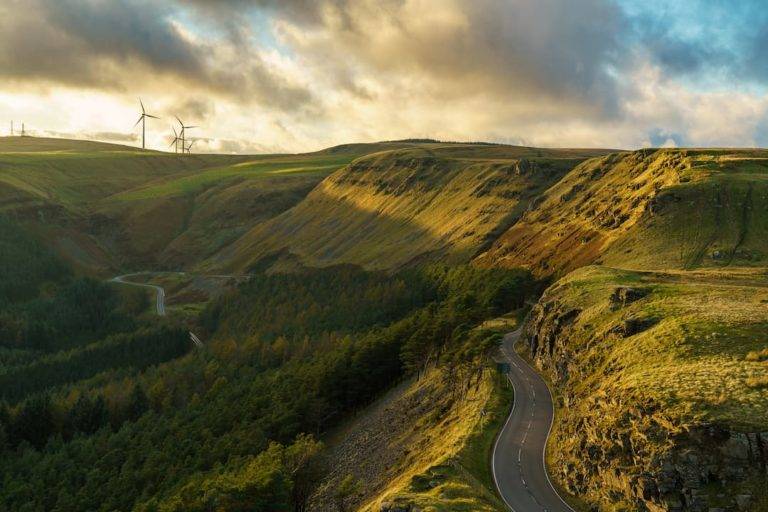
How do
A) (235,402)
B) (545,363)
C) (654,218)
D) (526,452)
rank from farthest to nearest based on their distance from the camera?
(654,218), (235,402), (545,363), (526,452)

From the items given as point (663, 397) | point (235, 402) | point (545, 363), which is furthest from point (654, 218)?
point (235, 402)

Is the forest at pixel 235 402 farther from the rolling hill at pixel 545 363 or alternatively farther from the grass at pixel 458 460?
the grass at pixel 458 460

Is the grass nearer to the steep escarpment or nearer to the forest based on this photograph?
the steep escarpment

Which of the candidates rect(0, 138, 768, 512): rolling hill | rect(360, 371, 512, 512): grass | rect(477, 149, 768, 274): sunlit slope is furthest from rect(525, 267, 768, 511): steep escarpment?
rect(477, 149, 768, 274): sunlit slope

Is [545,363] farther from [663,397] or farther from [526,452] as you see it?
[663,397]

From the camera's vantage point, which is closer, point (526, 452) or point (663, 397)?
point (663, 397)

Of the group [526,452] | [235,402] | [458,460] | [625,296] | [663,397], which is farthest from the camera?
[235,402]

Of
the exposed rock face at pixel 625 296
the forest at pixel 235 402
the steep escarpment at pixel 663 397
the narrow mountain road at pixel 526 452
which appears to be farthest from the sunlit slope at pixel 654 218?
the narrow mountain road at pixel 526 452

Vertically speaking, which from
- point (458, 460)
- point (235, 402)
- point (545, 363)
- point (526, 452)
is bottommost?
point (235, 402)
